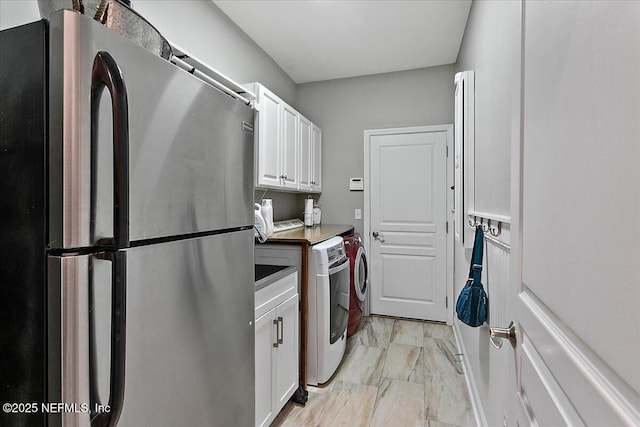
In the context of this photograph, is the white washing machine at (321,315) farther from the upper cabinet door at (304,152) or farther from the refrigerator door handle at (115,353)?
the refrigerator door handle at (115,353)

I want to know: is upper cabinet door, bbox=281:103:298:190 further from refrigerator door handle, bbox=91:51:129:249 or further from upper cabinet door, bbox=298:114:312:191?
refrigerator door handle, bbox=91:51:129:249

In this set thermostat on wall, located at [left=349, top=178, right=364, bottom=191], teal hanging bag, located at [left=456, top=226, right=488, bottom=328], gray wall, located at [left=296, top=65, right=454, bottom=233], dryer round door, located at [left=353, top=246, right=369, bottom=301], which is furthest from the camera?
thermostat on wall, located at [left=349, top=178, right=364, bottom=191]

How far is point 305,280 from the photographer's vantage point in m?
2.11

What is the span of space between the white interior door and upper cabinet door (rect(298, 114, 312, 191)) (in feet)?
8.45

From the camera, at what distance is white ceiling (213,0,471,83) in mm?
2395

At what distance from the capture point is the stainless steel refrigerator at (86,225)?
2.11 feet

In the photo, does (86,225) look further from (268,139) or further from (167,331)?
(268,139)

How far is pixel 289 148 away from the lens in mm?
2922

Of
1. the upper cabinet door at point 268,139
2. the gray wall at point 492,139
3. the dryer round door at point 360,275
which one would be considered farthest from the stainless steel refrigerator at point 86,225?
the dryer round door at point 360,275

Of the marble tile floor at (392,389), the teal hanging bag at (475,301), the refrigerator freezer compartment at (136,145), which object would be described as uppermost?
the refrigerator freezer compartment at (136,145)

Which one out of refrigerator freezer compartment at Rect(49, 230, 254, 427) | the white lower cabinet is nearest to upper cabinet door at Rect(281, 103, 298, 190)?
the white lower cabinet

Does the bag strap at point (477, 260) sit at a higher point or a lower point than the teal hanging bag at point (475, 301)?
higher

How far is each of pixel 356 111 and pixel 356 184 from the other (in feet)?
2.79

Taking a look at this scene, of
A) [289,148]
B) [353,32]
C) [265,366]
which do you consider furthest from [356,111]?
[265,366]
